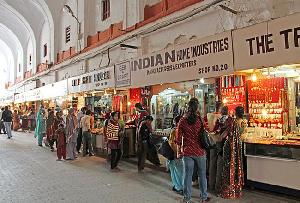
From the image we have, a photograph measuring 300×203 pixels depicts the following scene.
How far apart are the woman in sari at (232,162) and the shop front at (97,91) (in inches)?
211

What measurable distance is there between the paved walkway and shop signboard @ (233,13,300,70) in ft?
8.51

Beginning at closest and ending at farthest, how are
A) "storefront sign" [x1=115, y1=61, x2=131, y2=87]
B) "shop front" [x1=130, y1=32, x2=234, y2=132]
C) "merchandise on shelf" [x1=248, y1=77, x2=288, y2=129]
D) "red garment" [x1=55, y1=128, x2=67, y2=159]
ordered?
"shop front" [x1=130, y1=32, x2=234, y2=132], "merchandise on shelf" [x1=248, y1=77, x2=288, y2=129], "storefront sign" [x1=115, y1=61, x2=131, y2=87], "red garment" [x1=55, y1=128, x2=67, y2=159]

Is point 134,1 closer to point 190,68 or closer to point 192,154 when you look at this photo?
point 190,68

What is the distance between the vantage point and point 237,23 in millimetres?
9242

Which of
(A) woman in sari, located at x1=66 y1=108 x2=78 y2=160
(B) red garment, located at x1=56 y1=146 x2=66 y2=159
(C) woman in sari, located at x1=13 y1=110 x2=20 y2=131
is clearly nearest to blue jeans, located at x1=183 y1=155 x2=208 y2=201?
(A) woman in sari, located at x1=66 y1=108 x2=78 y2=160

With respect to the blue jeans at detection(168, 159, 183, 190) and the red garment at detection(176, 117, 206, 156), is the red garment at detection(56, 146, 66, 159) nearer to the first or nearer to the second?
the blue jeans at detection(168, 159, 183, 190)

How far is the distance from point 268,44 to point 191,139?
213 centimetres

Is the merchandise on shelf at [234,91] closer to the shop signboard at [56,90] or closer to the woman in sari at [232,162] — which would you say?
the woman in sari at [232,162]

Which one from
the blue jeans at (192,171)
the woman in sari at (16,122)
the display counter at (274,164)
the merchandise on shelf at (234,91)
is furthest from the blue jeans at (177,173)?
the woman in sari at (16,122)

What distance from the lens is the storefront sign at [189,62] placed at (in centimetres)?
693

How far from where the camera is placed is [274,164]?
6.88 m

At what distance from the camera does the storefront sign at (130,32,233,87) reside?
6930 millimetres

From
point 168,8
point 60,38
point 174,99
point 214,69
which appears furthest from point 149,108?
point 60,38

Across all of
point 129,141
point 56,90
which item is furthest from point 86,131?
point 56,90
